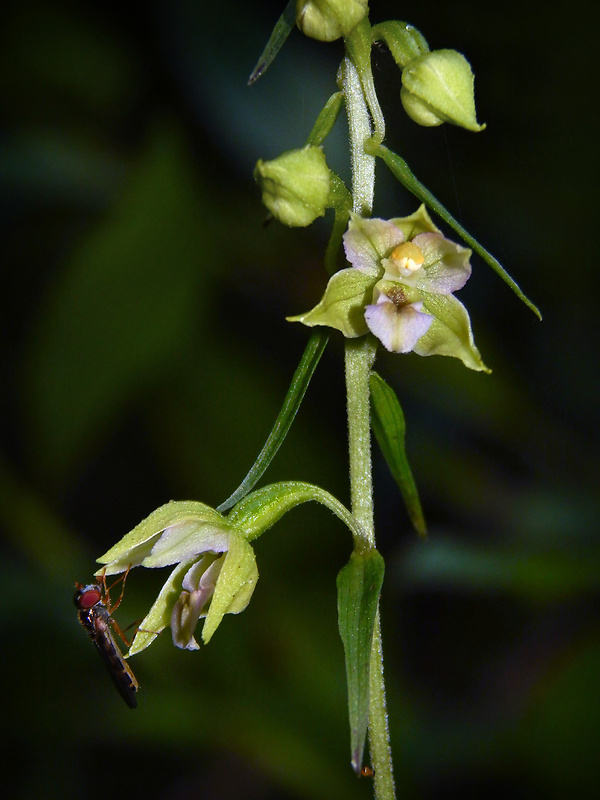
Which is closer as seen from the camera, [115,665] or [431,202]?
[431,202]

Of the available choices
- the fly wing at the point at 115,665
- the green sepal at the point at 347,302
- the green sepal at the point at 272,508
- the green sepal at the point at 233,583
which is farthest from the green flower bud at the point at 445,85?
the fly wing at the point at 115,665

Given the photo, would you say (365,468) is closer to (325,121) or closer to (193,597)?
(193,597)

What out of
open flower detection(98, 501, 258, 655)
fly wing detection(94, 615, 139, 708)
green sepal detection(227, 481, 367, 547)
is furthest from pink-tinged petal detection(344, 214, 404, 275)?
fly wing detection(94, 615, 139, 708)

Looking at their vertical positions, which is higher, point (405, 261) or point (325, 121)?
point (325, 121)

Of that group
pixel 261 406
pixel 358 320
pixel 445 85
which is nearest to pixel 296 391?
pixel 358 320

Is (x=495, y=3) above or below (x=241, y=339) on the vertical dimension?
above

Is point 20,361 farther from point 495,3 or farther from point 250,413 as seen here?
point 495,3

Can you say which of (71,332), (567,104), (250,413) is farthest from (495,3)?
(71,332)

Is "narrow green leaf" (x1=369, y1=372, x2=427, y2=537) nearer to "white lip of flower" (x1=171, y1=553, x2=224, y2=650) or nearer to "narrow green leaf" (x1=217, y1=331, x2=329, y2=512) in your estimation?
"narrow green leaf" (x1=217, y1=331, x2=329, y2=512)
